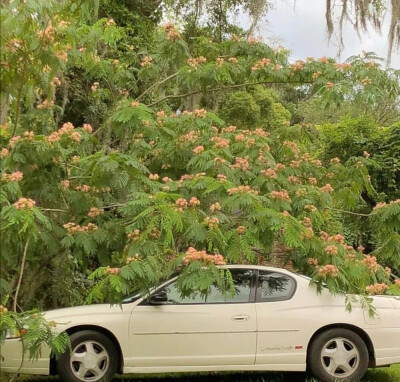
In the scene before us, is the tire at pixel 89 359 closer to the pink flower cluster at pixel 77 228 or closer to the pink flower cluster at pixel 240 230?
the pink flower cluster at pixel 77 228

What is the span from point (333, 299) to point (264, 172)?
1.53m

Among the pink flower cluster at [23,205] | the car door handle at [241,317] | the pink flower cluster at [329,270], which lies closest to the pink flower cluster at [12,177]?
the pink flower cluster at [23,205]

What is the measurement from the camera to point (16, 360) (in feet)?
20.1

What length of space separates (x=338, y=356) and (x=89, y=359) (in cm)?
255

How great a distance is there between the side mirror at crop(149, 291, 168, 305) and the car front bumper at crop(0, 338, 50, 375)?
115 cm

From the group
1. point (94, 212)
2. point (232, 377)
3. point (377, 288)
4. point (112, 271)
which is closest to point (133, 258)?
point (112, 271)

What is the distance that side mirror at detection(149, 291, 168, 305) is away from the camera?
6531 mm

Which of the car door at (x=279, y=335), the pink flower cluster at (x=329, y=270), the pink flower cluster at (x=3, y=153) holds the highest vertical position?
the pink flower cluster at (x=3, y=153)

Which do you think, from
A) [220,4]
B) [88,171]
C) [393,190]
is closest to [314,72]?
[88,171]

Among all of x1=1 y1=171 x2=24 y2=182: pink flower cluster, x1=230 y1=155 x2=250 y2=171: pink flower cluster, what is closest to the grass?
x1=230 y1=155 x2=250 y2=171: pink flower cluster

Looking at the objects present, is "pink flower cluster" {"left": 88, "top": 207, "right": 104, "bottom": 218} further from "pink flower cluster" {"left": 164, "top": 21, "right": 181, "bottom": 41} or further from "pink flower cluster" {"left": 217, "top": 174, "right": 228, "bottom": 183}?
"pink flower cluster" {"left": 164, "top": 21, "right": 181, "bottom": 41}

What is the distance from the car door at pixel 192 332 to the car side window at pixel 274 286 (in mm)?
243

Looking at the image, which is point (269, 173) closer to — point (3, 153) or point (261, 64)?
point (261, 64)

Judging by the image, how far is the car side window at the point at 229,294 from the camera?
21.5 feet
